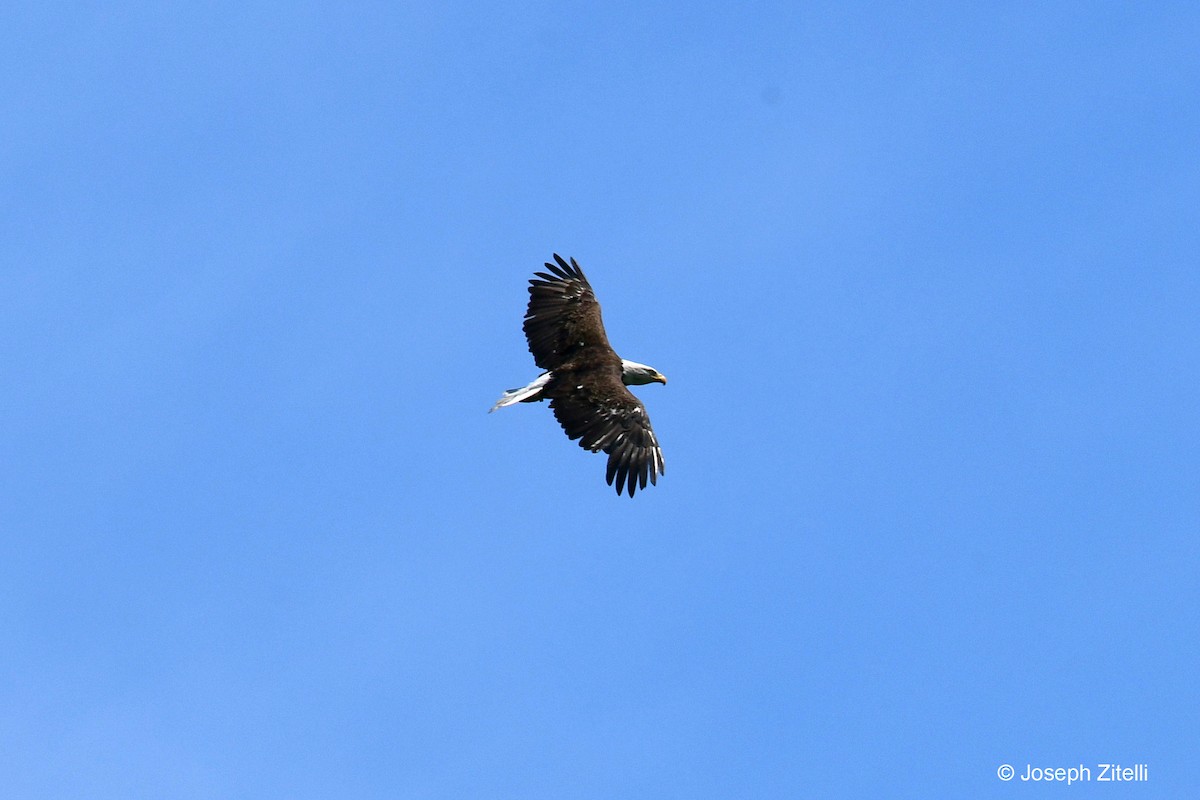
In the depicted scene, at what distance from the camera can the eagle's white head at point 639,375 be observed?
2877 centimetres

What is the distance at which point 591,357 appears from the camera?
89.7 ft

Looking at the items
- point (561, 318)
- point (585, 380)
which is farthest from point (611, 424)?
point (561, 318)

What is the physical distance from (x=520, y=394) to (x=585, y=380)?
3.92 feet

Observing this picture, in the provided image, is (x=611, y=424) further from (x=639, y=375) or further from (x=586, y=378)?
(x=639, y=375)

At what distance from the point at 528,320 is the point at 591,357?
1.53m

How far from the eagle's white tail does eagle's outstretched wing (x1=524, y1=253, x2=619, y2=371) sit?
0.89m

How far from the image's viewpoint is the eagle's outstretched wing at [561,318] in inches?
1088

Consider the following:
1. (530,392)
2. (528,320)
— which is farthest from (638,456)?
(528,320)

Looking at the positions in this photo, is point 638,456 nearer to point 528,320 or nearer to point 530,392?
point 530,392

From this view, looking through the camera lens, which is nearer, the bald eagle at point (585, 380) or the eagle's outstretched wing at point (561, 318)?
the bald eagle at point (585, 380)

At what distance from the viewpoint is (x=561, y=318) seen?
91.8ft

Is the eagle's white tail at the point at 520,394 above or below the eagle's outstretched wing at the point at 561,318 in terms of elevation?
below

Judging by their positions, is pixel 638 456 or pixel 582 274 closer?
pixel 638 456

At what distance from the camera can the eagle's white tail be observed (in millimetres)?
26078
